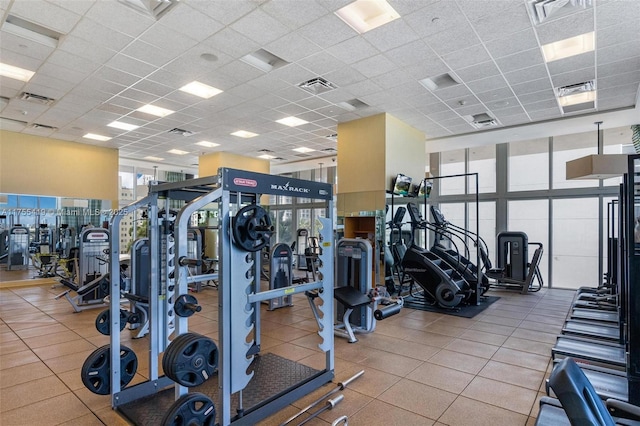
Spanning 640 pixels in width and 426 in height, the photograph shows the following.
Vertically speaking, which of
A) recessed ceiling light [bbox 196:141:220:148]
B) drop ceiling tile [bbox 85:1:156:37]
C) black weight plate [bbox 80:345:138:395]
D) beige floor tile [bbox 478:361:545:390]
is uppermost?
drop ceiling tile [bbox 85:1:156:37]

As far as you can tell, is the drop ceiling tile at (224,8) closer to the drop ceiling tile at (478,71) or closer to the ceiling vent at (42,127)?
the drop ceiling tile at (478,71)

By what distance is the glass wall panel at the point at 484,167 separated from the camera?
9461mm

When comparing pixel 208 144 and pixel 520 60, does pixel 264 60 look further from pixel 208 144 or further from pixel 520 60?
pixel 208 144

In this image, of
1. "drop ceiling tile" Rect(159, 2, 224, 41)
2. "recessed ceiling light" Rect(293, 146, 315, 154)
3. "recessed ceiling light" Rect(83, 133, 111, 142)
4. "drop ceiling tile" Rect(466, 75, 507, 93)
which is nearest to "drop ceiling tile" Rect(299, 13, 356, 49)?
"drop ceiling tile" Rect(159, 2, 224, 41)

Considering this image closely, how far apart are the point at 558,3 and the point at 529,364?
12.5 feet

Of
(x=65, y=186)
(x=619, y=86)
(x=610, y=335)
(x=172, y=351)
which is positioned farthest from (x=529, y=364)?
(x=65, y=186)

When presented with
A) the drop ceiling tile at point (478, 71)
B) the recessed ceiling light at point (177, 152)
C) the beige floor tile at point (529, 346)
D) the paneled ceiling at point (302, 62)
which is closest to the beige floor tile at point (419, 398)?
the beige floor tile at point (529, 346)

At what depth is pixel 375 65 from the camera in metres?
5.30

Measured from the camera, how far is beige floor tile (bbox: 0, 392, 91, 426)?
2.60 m

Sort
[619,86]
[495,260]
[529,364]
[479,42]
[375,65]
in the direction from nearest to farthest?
[529,364] → [479,42] → [375,65] → [619,86] → [495,260]

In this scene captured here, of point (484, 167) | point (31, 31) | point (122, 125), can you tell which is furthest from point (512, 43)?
point (122, 125)

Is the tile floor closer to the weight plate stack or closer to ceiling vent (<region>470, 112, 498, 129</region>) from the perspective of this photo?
the weight plate stack

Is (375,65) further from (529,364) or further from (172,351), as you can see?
(172,351)

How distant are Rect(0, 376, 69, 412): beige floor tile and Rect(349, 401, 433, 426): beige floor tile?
8.29 feet
